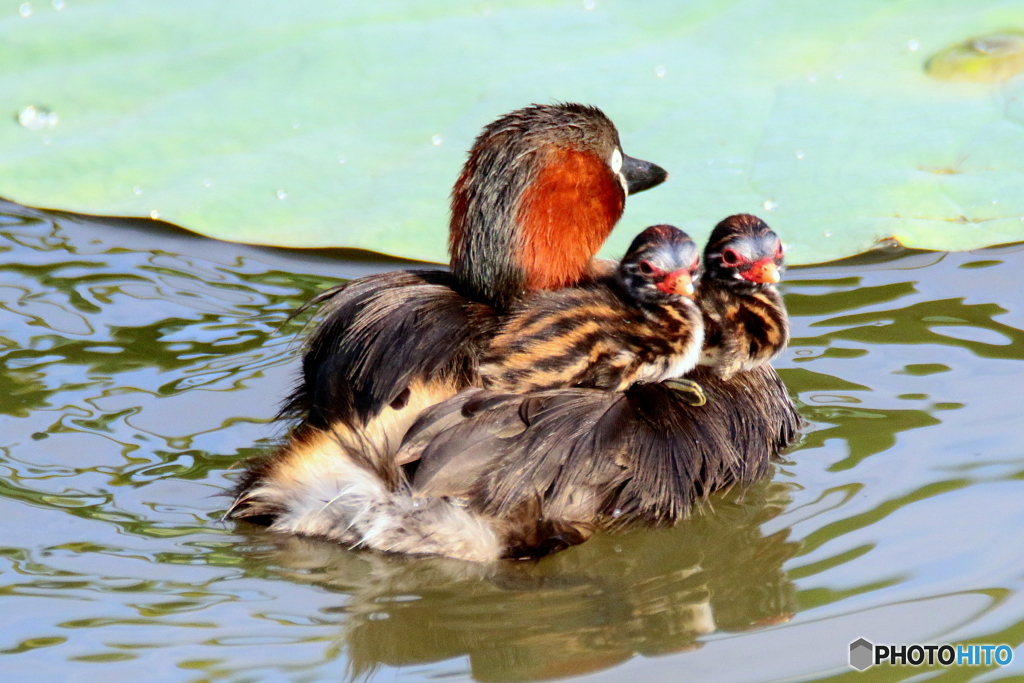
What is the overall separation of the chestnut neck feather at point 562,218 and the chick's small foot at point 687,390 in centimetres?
35

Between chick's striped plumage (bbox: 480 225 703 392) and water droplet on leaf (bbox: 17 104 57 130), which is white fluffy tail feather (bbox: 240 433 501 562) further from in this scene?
water droplet on leaf (bbox: 17 104 57 130)

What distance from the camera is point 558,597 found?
9.34 ft

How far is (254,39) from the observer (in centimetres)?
526

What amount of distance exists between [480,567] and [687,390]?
0.70 meters

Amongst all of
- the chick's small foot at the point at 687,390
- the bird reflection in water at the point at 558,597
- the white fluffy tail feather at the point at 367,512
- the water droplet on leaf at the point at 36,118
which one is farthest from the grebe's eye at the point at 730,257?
the water droplet on leaf at the point at 36,118

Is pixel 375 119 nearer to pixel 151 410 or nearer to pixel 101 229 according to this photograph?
pixel 101 229

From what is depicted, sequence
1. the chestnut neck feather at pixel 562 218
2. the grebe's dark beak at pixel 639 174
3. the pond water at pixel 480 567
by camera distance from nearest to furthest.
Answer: the pond water at pixel 480 567
the chestnut neck feather at pixel 562 218
the grebe's dark beak at pixel 639 174

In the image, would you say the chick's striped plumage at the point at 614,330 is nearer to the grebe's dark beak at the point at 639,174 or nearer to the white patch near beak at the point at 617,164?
the white patch near beak at the point at 617,164

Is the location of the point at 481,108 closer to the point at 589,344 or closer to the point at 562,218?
the point at 562,218

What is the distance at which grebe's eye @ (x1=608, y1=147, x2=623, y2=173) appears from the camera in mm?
3375

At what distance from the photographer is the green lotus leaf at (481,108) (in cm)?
448

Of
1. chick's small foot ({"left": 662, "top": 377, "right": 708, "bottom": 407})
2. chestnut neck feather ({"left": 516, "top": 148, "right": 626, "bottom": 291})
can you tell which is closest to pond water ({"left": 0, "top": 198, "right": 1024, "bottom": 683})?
chick's small foot ({"left": 662, "top": 377, "right": 708, "bottom": 407})

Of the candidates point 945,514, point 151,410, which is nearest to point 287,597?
point 151,410

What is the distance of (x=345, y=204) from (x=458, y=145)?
54 cm
